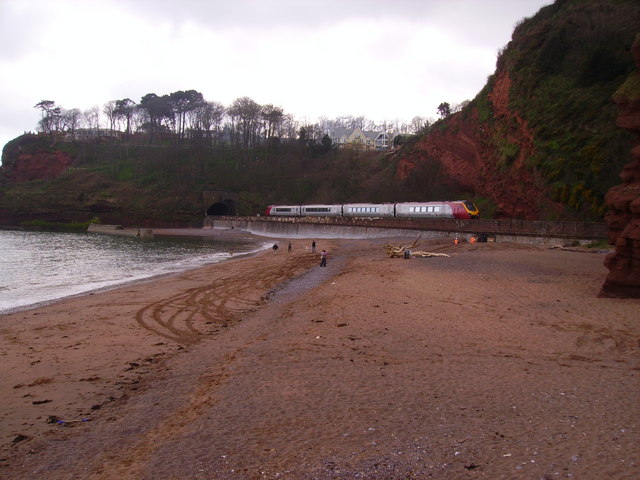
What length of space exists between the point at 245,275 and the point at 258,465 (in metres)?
20.0

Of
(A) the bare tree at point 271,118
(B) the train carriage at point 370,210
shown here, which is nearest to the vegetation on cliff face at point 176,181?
(A) the bare tree at point 271,118

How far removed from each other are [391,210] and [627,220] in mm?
40671

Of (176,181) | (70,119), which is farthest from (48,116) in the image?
(176,181)

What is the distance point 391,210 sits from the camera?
5509 cm

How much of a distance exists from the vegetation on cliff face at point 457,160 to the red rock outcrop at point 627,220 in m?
0.83

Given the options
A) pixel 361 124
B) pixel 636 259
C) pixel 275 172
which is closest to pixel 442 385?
pixel 636 259

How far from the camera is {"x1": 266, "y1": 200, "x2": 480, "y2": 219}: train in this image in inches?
1777

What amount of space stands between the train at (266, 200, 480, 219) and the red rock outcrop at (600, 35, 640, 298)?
97.7ft

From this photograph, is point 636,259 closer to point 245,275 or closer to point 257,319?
point 257,319

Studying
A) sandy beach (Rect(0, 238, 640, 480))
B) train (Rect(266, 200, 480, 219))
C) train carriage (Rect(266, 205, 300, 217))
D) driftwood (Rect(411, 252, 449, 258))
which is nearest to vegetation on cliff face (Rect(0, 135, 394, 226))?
train carriage (Rect(266, 205, 300, 217))

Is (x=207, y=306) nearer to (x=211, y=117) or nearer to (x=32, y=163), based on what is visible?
(x=211, y=117)

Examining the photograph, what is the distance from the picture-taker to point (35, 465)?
550 cm

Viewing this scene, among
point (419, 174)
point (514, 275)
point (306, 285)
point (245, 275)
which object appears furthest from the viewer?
point (419, 174)

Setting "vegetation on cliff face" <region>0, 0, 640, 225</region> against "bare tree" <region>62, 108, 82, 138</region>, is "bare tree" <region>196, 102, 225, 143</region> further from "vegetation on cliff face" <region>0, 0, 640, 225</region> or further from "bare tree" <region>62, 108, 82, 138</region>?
"bare tree" <region>62, 108, 82, 138</region>
